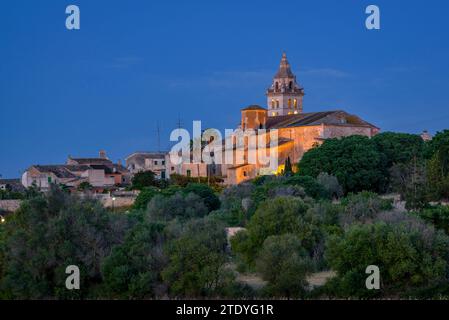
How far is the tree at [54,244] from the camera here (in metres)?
29.2

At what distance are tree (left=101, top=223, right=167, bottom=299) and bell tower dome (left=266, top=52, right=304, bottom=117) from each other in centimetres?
6532

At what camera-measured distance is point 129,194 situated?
6419 centimetres

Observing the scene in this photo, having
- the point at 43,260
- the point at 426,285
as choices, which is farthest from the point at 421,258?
the point at 43,260

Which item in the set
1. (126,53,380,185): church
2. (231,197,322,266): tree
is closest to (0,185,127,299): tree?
(231,197,322,266): tree

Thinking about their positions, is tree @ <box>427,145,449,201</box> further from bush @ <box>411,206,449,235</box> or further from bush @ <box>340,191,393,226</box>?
bush @ <box>411,206,449,235</box>

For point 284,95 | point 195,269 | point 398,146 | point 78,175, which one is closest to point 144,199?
point 398,146

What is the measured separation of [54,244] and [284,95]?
66.8 metres

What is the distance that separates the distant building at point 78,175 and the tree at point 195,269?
43.6m

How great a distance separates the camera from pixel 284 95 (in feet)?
313

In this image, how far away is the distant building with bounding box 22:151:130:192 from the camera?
76.2 metres

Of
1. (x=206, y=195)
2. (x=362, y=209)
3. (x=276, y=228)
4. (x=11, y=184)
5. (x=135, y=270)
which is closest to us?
(x=135, y=270)

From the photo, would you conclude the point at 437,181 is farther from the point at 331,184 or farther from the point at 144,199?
the point at 144,199

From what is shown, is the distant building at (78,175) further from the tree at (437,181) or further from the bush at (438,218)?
the bush at (438,218)
